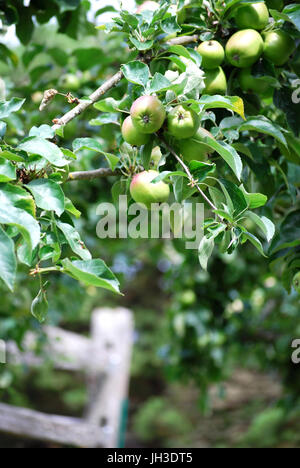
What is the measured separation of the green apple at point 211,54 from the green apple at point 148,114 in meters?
0.14

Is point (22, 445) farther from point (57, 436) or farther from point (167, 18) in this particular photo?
point (167, 18)

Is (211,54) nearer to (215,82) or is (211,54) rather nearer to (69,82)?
(215,82)

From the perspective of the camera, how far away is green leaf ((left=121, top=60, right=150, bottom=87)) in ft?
2.12

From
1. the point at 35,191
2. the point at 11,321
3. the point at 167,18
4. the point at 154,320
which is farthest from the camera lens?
the point at 154,320

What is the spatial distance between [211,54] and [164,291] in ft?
7.57

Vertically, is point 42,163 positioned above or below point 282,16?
below

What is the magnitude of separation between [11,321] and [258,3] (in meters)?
1.24

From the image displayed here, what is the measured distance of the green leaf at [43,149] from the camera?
0.57m

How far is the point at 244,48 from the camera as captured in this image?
73 centimetres

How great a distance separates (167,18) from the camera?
0.70m

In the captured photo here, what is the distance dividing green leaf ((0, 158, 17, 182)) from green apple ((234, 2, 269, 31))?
16.3 inches

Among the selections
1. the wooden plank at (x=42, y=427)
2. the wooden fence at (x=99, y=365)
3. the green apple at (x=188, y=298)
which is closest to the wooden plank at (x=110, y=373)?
the wooden fence at (x=99, y=365)

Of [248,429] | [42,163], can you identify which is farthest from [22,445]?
[248,429]
